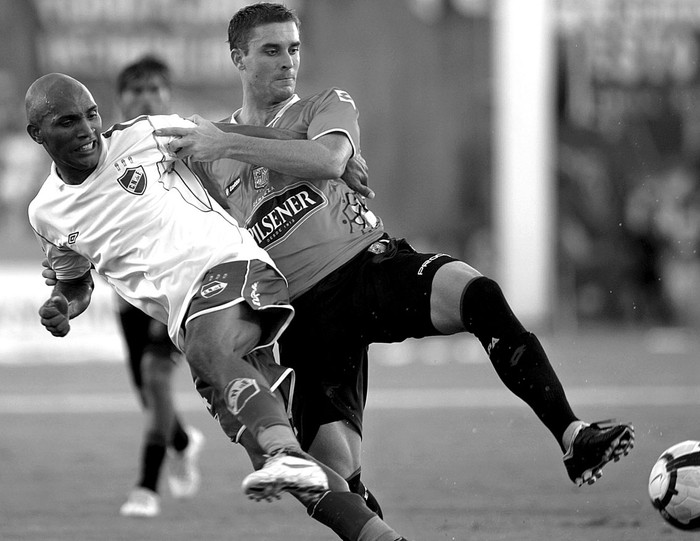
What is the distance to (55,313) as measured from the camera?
4621 mm

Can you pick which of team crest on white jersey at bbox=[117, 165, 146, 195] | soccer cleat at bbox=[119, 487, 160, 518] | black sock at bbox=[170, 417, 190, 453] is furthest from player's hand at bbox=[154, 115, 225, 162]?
black sock at bbox=[170, 417, 190, 453]

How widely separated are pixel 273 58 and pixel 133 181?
30.0 inches

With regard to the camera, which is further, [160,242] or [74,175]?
[74,175]

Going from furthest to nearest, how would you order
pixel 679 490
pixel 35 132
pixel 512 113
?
pixel 512 113
pixel 679 490
pixel 35 132

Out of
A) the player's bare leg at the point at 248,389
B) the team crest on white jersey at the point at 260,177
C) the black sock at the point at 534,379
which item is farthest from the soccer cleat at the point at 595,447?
the team crest on white jersey at the point at 260,177

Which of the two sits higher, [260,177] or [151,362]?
Answer: [260,177]

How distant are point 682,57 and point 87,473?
1295cm

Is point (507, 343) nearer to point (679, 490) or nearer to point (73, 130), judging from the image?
point (679, 490)

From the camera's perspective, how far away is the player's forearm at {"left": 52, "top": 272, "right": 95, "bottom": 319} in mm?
4891

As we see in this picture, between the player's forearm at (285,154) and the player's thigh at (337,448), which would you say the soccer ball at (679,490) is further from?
the player's forearm at (285,154)

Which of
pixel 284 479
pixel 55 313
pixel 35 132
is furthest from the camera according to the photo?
pixel 55 313

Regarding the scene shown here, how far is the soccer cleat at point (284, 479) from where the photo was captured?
3.84 m

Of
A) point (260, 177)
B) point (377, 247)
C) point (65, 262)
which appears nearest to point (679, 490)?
point (377, 247)

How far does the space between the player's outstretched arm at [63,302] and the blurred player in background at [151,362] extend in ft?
6.58
